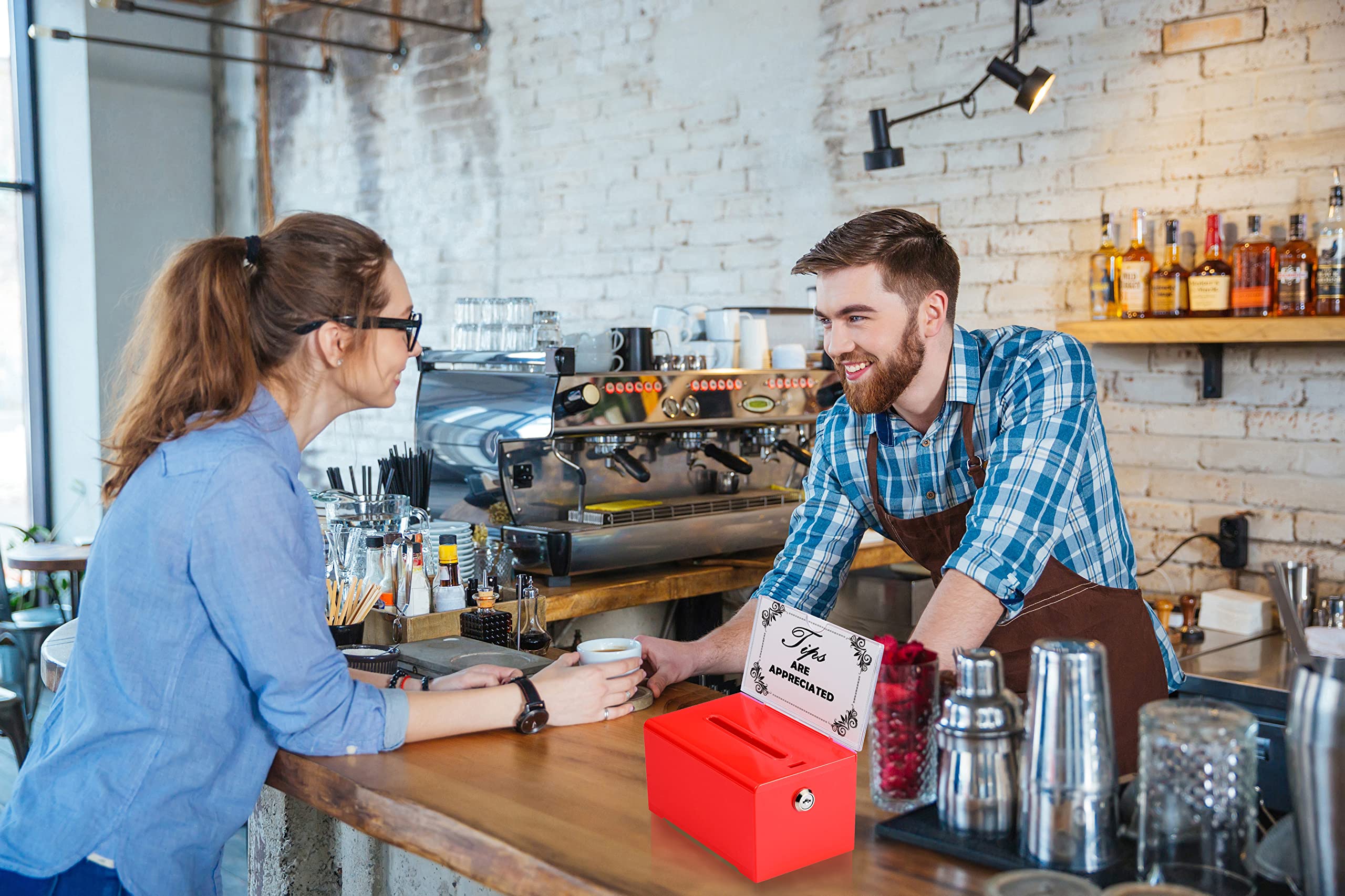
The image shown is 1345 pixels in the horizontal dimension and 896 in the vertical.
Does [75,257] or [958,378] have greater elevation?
[75,257]

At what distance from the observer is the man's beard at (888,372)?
2.08 meters

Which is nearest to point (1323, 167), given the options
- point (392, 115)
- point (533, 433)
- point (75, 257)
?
point (533, 433)

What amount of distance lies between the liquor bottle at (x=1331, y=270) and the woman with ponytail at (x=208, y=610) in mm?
2460

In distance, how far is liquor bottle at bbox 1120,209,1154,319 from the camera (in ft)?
11.1

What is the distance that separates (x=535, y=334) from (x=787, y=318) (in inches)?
36.4

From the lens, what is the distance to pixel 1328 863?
1.00m

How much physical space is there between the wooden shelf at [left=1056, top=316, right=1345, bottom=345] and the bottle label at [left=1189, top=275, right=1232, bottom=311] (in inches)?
1.4

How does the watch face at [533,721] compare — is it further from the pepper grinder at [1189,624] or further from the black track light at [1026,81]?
the black track light at [1026,81]

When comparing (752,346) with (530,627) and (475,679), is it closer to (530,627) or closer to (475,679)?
(530,627)

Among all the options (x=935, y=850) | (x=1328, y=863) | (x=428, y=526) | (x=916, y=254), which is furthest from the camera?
(x=428, y=526)

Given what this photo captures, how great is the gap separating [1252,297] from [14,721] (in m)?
3.56

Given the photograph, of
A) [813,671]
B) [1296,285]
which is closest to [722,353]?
[1296,285]

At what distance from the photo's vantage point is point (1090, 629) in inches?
78.7

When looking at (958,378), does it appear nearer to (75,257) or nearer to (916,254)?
(916,254)
